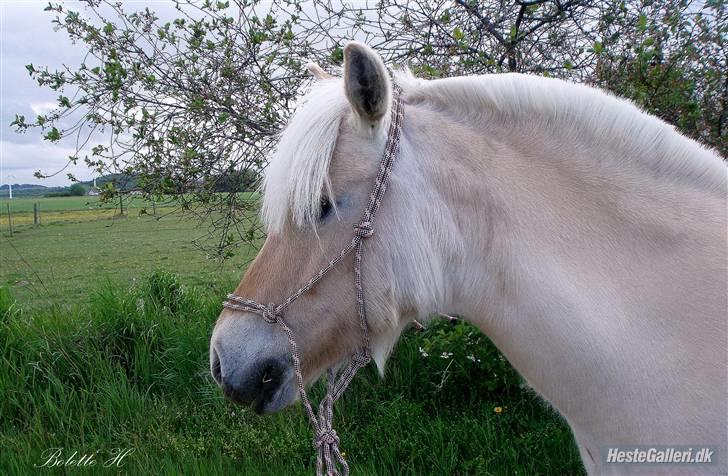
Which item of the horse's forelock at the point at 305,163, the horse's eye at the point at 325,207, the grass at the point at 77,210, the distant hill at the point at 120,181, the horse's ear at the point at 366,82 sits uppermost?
the horse's ear at the point at 366,82

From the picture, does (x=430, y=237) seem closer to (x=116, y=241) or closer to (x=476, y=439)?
(x=476, y=439)

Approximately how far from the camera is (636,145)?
1431 mm

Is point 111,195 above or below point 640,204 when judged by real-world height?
below

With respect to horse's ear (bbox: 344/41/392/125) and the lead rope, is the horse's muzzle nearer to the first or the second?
the lead rope

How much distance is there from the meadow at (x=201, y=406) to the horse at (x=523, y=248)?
5.20 feet

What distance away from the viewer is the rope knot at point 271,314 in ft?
4.85

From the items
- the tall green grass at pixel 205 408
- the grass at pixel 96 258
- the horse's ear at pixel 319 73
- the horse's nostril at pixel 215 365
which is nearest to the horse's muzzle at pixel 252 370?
the horse's nostril at pixel 215 365

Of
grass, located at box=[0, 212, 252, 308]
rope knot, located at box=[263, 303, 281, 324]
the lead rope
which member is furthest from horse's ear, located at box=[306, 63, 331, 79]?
grass, located at box=[0, 212, 252, 308]

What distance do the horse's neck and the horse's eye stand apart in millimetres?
329

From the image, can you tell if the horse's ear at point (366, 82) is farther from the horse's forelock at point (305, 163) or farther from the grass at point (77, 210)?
the grass at point (77, 210)

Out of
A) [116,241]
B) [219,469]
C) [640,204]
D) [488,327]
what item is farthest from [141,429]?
[116,241]

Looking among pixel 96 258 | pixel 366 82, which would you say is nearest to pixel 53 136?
pixel 366 82

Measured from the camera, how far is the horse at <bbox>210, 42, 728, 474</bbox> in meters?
1.27

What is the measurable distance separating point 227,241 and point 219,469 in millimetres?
1719
